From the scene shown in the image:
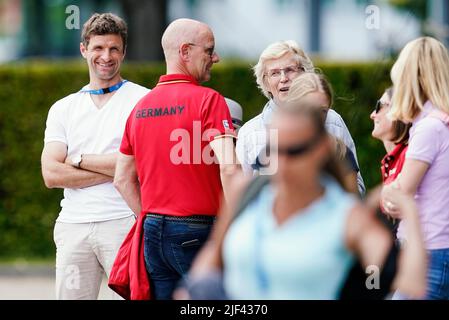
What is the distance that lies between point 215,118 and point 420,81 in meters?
0.90

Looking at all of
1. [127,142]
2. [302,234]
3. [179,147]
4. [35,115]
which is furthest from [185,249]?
[35,115]

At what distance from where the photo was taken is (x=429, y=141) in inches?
169

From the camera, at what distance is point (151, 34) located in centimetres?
1368

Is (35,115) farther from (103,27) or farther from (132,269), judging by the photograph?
(132,269)

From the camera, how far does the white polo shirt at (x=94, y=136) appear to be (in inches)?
211

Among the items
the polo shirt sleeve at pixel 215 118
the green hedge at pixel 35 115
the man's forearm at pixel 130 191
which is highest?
the polo shirt sleeve at pixel 215 118

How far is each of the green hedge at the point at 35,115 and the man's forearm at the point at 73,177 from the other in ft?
17.7

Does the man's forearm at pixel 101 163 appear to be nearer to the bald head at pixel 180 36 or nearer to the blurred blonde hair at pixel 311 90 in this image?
the bald head at pixel 180 36

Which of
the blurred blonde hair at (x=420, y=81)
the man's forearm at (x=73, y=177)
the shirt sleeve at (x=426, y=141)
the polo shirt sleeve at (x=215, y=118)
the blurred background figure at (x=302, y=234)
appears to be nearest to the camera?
the blurred background figure at (x=302, y=234)

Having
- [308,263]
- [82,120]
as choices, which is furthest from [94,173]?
[308,263]

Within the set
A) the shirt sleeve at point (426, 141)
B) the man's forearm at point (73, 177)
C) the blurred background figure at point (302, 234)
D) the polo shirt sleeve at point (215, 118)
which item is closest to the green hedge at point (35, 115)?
the man's forearm at point (73, 177)

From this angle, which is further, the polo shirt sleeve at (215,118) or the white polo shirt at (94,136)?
the white polo shirt at (94,136)

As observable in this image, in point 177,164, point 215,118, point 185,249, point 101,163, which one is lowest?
point 185,249
